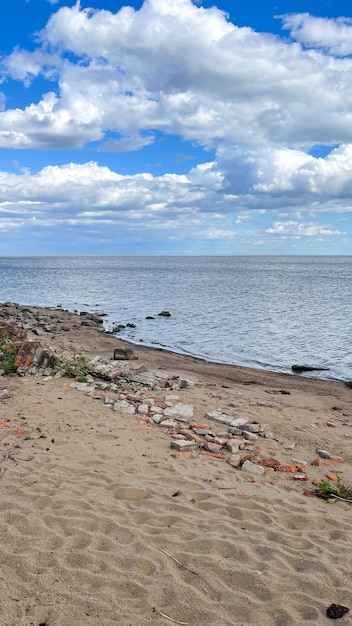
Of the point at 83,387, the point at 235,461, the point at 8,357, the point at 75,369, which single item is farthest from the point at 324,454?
the point at 8,357

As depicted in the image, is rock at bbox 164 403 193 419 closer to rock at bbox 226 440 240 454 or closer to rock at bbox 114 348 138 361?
rock at bbox 226 440 240 454

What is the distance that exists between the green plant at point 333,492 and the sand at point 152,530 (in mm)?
141

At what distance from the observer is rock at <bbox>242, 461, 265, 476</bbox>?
731cm

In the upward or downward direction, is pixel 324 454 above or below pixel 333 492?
below

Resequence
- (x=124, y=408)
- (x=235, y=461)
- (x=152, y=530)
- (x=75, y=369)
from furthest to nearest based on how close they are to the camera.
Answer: (x=75, y=369)
(x=124, y=408)
(x=235, y=461)
(x=152, y=530)

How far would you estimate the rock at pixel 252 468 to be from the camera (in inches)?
288

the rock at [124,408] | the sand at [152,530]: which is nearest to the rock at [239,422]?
the sand at [152,530]

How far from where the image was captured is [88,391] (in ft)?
36.1

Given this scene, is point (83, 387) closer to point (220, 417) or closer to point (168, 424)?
point (168, 424)

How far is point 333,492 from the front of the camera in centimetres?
667

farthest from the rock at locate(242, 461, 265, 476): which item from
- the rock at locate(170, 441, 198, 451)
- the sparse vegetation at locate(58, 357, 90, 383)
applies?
the sparse vegetation at locate(58, 357, 90, 383)

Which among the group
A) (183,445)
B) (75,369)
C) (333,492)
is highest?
(75,369)

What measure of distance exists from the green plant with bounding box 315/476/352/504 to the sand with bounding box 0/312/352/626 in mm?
141

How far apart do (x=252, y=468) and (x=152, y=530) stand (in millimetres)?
2554
